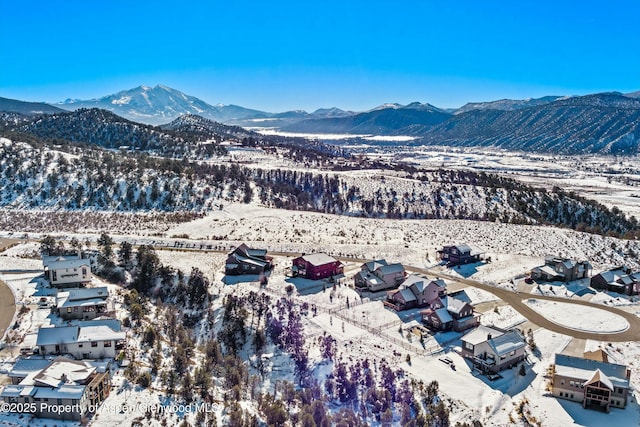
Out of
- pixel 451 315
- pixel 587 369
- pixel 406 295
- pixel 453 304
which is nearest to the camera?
pixel 587 369

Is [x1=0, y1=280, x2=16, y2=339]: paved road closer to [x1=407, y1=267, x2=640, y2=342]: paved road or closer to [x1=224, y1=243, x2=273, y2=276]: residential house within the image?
[x1=224, y1=243, x2=273, y2=276]: residential house

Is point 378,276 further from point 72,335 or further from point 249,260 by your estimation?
point 72,335

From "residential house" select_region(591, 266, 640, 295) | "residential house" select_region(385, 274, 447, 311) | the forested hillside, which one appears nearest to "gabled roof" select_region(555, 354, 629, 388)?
"residential house" select_region(385, 274, 447, 311)

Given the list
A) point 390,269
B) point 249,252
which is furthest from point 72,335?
point 390,269

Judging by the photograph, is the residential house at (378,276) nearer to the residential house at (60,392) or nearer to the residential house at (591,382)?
the residential house at (591,382)

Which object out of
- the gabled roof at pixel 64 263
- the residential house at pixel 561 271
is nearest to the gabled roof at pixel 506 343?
the residential house at pixel 561 271

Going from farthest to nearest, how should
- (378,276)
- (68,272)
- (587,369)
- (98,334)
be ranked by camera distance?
1. (378,276)
2. (68,272)
3. (98,334)
4. (587,369)
